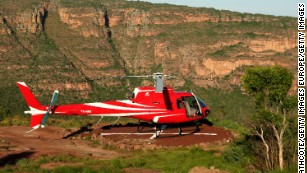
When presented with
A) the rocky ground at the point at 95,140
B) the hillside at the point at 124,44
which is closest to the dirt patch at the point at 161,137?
the rocky ground at the point at 95,140

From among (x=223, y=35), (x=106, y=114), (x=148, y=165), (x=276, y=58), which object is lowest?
(x=148, y=165)

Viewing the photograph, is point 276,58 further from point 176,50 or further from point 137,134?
point 137,134

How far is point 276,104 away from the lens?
20453 millimetres

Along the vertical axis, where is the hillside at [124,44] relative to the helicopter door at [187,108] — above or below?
above

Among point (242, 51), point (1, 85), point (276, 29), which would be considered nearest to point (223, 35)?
point (242, 51)

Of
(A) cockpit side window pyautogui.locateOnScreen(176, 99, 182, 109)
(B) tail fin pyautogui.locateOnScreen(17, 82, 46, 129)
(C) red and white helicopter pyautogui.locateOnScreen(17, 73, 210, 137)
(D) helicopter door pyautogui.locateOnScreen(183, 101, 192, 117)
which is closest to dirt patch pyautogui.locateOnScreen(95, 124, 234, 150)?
(C) red and white helicopter pyautogui.locateOnScreen(17, 73, 210, 137)

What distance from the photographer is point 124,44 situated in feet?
445

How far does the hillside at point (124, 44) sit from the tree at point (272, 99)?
202ft

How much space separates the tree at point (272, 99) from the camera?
65.2ft

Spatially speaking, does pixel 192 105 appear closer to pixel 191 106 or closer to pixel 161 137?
pixel 191 106

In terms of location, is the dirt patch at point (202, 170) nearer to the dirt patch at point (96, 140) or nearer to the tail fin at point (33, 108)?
the dirt patch at point (96, 140)

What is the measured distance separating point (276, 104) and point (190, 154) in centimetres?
612

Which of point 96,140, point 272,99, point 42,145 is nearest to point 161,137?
point 96,140

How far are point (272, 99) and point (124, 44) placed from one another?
384ft
